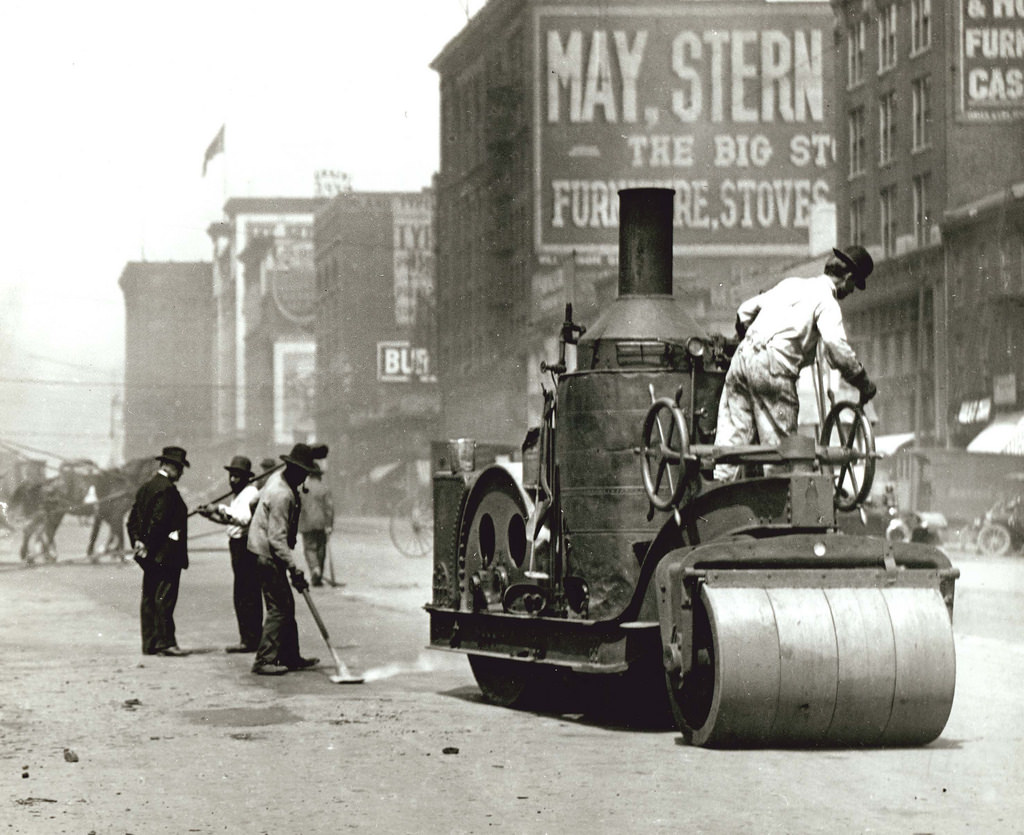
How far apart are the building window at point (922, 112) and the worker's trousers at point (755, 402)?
4379 cm

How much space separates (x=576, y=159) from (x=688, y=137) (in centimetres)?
310

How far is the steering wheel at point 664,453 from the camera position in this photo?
34.5ft

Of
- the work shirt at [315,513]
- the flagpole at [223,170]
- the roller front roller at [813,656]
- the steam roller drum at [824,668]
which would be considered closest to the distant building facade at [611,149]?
the work shirt at [315,513]

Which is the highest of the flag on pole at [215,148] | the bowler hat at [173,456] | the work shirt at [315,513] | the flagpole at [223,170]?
the flag on pole at [215,148]

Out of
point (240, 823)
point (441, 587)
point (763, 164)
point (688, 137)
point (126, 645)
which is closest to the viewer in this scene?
point (240, 823)

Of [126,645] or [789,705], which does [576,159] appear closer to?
[126,645]

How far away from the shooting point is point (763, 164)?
56.3 metres

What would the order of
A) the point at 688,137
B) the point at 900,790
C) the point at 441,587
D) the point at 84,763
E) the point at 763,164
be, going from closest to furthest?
1. the point at 900,790
2. the point at 84,763
3. the point at 441,587
4. the point at 688,137
5. the point at 763,164

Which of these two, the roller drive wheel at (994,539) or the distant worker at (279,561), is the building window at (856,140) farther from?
the distant worker at (279,561)

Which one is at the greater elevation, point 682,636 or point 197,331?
point 197,331

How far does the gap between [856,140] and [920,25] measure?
7.34 m

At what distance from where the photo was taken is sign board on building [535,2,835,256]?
49156 millimetres

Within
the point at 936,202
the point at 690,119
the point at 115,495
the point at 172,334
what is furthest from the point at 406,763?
the point at 172,334

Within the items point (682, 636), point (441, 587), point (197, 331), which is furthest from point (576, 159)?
point (197, 331)
